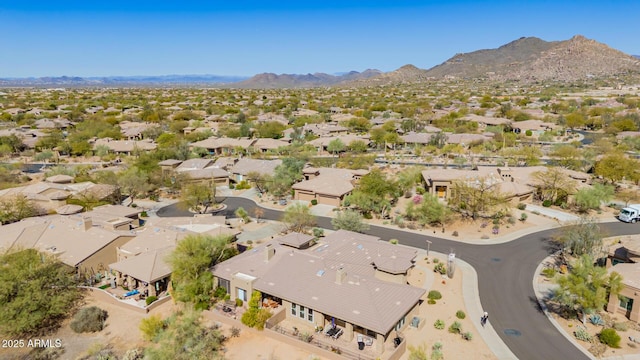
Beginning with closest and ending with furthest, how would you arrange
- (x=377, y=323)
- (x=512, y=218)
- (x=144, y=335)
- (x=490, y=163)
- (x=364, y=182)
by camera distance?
(x=377, y=323) < (x=144, y=335) < (x=512, y=218) < (x=364, y=182) < (x=490, y=163)

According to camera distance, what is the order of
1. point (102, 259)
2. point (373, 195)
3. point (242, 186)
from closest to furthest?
point (102, 259)
point (373, 195)
point (242, 186)

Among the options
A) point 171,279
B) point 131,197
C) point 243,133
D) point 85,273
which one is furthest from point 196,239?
point 243,133

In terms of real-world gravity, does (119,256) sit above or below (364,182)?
below

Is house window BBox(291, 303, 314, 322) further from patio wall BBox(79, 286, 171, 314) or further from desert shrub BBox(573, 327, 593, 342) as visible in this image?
desert shrub BBox(573, 327, 593, 342)

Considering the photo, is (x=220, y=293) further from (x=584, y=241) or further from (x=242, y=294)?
(x=584, y=241)

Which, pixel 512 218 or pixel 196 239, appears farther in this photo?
pixel 512 218

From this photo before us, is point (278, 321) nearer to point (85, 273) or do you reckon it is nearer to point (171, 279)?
point (171, 279)

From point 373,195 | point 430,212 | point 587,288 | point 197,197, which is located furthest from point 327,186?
point 587,288

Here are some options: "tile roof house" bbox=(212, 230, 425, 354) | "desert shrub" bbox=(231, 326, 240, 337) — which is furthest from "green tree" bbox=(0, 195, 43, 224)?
"desert shrub" bbox=(231, 326, 240, 337)
